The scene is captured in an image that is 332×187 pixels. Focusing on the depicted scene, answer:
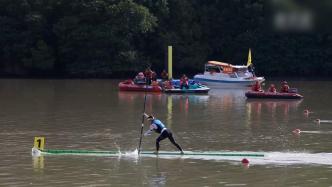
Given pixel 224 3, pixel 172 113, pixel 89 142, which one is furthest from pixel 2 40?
pixel 89 142

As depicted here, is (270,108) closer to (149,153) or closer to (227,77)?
(227,77)

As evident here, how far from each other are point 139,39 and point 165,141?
49.5 m

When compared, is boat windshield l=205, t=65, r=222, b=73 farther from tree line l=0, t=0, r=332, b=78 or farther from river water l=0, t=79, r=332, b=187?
tree line l=0, t=0, r=332, b=78

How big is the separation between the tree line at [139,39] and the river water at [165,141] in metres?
20.0

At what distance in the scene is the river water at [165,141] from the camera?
22.1 meters

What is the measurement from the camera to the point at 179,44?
257 feet

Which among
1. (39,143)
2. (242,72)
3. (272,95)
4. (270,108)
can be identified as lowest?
(39,143)

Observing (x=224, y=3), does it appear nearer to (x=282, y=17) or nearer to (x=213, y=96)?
(x=213, y=96)

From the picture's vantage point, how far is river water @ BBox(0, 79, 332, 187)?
22094 millimetres

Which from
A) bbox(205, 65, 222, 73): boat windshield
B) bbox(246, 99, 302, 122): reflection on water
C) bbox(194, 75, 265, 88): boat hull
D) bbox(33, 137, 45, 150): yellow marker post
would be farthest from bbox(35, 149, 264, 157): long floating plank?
bbox(205, 65, 222, 73): boat windshield

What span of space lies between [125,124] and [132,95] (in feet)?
57.5

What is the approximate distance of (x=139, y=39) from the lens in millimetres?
78500

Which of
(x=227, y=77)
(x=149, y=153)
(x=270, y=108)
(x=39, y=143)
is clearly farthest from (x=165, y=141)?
(x=227, y=77)

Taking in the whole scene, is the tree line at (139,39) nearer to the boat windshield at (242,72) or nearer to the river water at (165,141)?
the boat windshield at (242,72)
